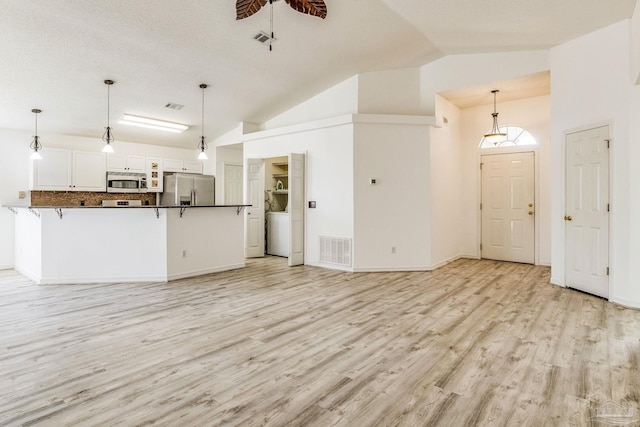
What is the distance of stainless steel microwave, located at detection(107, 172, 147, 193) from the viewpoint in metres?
7.16

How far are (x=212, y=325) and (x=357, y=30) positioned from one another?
4.08 m

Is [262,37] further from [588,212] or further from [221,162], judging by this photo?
[588,212]

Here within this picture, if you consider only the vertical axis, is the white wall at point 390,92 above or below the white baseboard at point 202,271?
above

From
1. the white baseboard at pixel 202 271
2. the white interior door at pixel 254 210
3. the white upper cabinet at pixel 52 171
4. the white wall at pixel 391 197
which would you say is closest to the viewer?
the white baseboard at pixel 202 271

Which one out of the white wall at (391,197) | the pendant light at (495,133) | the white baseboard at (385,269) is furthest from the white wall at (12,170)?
the pendant light at (495,133)

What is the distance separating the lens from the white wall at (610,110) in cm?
396

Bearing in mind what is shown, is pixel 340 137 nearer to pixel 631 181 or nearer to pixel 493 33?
pixel 493 33

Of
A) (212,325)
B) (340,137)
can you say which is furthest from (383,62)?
(212,325)

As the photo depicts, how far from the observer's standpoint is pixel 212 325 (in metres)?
3.34

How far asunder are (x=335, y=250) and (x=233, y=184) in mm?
3724

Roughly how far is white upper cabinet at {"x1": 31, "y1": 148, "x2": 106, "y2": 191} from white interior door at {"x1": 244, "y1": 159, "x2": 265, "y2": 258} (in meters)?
2.89

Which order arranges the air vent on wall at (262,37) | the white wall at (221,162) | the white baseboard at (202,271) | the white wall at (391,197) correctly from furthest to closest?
the white wall at (221,162), the white wall at (391,197), the white baseboard at (202,271), the air vent on wall at (262,37)

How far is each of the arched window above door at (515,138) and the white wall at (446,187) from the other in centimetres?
74

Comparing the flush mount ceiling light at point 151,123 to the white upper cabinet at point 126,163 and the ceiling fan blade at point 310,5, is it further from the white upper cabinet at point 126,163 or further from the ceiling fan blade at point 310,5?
the ceiling fan blade at point 310,5
